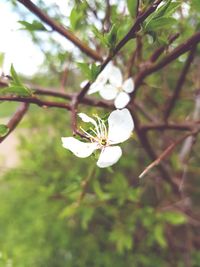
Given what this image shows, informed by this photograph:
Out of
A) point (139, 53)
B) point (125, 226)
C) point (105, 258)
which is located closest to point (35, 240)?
point (105, 258)

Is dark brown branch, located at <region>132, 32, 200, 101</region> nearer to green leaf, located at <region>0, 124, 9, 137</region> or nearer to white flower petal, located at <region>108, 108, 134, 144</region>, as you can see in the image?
white flower petal, located at <region>108, 108, 134, 144</region>

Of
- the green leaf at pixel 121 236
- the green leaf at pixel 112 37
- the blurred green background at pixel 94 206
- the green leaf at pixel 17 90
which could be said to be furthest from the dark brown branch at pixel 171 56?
the green leaf at pixel 121 236

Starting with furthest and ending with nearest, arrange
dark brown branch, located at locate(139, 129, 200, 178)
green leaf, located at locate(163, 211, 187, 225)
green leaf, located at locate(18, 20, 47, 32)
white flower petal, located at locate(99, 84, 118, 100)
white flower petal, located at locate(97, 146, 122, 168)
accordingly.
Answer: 1. green leaf, located at locate(163, 211, 187, 225)
2. white flower petal, located at locate(99, 84, 118, 100)
3. green leaf, located at locate(18, 20, 47, 32)
4. dark brown branch, located at locate(139, 129, 200, 178)
5. white flower petal, located at locate(97, 146, 122, 168)

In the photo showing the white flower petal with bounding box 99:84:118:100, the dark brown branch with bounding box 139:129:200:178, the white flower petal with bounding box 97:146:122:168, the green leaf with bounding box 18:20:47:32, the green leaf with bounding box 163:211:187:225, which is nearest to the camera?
the white flower petal with bounding box 97:146:122:168

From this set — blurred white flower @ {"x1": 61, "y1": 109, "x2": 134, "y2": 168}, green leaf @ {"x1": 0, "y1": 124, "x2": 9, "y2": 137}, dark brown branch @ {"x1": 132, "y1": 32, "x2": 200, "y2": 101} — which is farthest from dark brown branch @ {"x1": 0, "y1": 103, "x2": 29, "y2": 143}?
dark brown branch @ {"x1": 132, "y1": 32, "x2": 200, "y2": 101}

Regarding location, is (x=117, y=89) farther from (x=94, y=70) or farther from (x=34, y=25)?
(x=94, y=70)

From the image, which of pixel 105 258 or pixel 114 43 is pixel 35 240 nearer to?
pixel 105 258

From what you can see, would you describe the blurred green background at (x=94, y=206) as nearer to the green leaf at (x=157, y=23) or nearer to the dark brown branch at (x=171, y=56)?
the dark brown branch at (x=171, y=56)

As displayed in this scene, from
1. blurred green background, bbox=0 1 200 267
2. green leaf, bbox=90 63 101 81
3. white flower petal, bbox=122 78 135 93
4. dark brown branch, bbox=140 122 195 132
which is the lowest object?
blurred green background, bbox=0 1 200 267

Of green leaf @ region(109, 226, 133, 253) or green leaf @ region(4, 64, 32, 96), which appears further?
green leaf @ region(109, 226, 133, 253)
